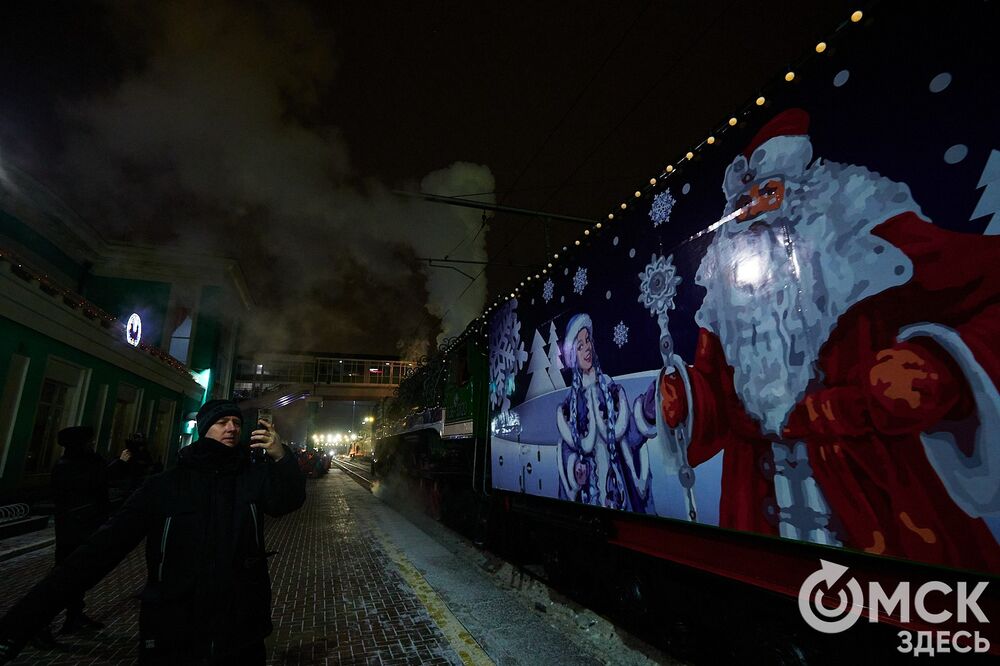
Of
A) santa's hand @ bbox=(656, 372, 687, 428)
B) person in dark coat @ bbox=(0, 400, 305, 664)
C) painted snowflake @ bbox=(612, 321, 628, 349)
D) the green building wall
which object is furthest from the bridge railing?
person in dark coat @ bbox=(0, 400, 305, 664)

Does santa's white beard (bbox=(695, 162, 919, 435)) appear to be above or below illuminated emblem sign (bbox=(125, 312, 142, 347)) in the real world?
below

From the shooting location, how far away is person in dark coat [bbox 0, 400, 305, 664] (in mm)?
1865

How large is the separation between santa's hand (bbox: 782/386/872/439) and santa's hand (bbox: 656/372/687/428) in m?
0.79

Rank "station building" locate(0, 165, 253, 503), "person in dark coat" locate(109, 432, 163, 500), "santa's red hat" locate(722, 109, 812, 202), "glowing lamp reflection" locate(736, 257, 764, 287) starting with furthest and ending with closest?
1. "station building" locate(0, 165, 253, 503)
2. "person in dark coat" locate(109, 432, 163, 500)
3. "glowing lamp reflection" locate(736, 257, 764, 287)
4. "santa's red hat" locate(722, 109, 812, 202)

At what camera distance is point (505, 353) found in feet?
22.2

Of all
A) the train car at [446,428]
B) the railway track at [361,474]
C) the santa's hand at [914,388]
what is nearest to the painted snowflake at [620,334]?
the santa's hand at [914,388]

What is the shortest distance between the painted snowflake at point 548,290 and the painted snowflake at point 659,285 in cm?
172

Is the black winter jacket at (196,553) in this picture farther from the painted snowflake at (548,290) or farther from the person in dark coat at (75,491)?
the painted snowflake at (548,290)

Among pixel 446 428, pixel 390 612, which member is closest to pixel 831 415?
pixel 390 612

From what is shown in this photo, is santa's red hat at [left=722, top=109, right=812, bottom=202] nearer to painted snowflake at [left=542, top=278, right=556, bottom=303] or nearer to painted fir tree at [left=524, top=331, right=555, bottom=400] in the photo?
painted snowflake at [left=542, top=278, right=556, bottom=303]

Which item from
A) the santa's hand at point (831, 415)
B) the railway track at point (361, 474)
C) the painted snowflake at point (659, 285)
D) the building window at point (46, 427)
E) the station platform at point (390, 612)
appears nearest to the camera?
the santa's hand at point (831, 415)

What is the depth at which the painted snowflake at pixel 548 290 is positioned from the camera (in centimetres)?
554

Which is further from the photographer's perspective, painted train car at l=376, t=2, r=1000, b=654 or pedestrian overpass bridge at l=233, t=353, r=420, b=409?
pedestrian overpass bridge at l=233, t=353, r=420, b=409

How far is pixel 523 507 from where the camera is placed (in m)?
5.74
